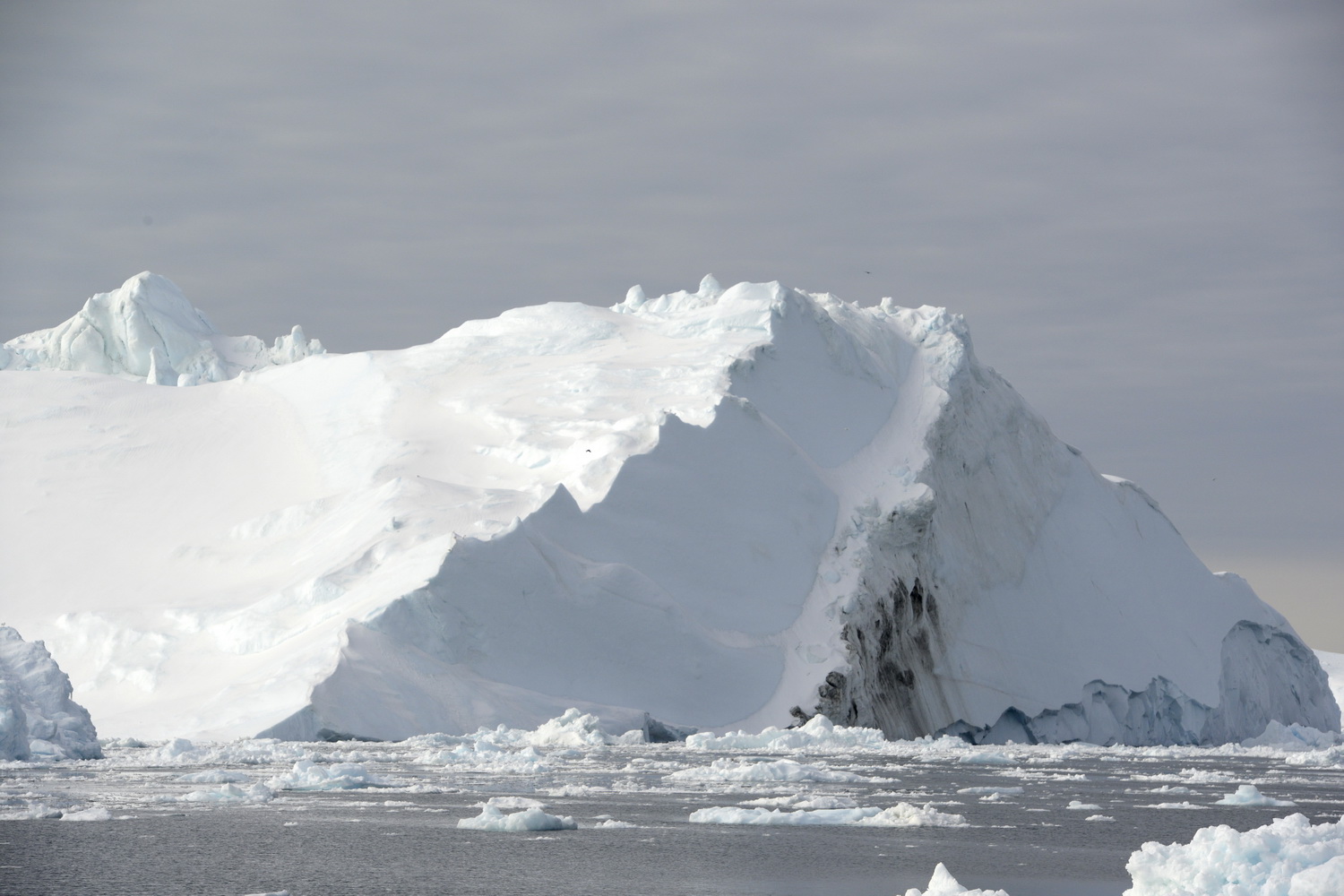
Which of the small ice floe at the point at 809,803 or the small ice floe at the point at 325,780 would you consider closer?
the small ice floe at the point at 809,803

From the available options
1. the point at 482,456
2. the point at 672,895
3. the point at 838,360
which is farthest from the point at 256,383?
the point at 672,895

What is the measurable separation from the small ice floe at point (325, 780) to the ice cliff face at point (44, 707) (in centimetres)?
592

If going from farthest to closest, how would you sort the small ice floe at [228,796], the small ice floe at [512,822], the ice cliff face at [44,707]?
the ice cliff face at [44,707]
the small ice floe at [228,796]
the small ice floe at [512,822]

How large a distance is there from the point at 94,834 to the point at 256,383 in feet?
135

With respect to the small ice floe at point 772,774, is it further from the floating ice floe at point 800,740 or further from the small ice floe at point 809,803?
the floating ice floe at point 800,740

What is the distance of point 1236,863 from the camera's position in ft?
40.1

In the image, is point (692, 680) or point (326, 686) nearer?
point (326, 686)

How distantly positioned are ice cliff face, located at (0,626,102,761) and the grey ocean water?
2199mm

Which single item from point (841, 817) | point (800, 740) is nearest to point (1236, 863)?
point (841, 817)

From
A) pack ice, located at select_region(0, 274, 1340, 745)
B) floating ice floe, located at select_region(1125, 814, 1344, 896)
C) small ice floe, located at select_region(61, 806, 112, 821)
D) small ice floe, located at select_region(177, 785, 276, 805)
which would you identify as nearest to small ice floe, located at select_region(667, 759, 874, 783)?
small ice floe, located at select_region(177, 785, 276, 805)

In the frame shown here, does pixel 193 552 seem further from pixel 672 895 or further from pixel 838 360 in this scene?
pixel 672 895

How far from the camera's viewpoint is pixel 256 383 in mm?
55906

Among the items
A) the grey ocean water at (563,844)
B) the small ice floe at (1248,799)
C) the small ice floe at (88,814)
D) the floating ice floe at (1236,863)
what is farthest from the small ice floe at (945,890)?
the small ice floe at (1248,799)

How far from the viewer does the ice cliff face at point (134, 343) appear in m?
68.7
